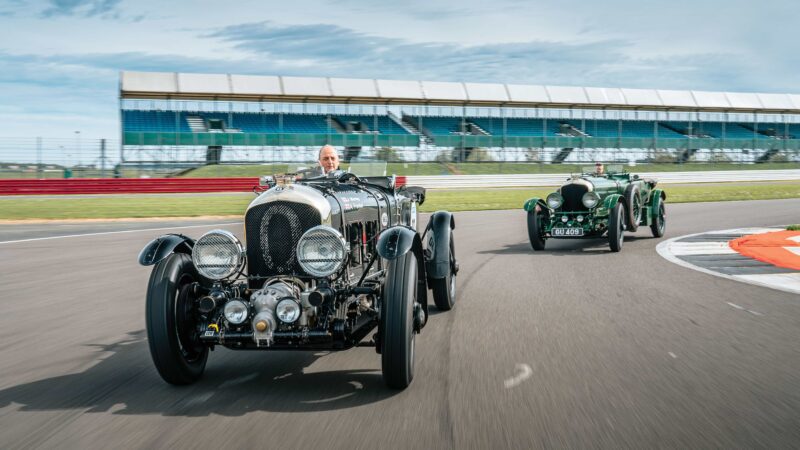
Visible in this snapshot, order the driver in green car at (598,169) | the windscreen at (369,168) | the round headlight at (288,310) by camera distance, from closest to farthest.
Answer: the round headlight at (288,310) < the windscreen at (369,168) < the driver in green car at (598,169)

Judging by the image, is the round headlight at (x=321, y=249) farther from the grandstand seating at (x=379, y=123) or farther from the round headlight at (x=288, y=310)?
the grandstand seating at (x=379, y=123)

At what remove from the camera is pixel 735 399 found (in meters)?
3.90

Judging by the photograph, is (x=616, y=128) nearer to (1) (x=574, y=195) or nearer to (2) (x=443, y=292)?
(1) (x=574, y=195)

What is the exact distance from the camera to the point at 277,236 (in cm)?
463

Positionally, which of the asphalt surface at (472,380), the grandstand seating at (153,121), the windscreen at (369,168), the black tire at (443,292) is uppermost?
the grandstand seating at (153,121)

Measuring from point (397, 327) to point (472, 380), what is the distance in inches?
24.2

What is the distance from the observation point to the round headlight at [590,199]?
468 inches

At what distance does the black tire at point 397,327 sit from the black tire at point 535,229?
7573mm

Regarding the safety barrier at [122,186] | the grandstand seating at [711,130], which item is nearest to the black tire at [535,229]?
the safety barrier at [122,186]

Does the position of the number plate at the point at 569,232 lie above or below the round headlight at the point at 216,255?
below

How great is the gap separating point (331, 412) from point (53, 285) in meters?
5.99

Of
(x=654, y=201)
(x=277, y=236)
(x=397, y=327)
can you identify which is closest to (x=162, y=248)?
(x=277, y=236)

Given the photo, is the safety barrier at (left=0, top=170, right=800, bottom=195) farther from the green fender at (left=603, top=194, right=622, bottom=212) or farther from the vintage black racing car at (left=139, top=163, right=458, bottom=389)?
the vintage black racing car at (left=139, top=163, right=458, bottom=389)

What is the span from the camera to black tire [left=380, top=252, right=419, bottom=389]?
4.07 meters
